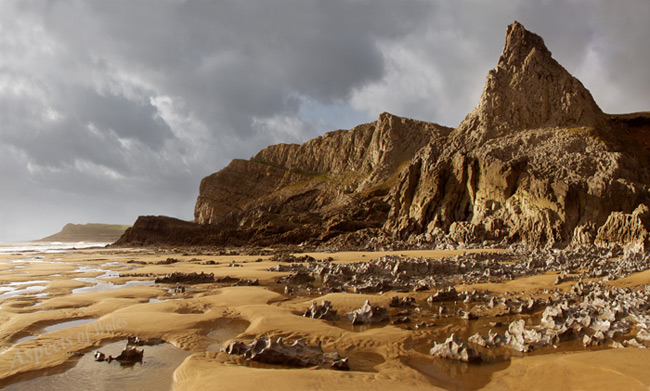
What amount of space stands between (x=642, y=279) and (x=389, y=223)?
33.7 meters

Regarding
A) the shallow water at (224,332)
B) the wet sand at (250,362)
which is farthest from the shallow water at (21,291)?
the shallow water at (224,332)

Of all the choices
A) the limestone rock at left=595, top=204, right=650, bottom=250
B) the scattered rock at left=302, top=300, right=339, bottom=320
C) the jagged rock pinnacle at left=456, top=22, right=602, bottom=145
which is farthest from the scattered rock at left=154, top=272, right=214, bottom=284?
the jagged rock pinnacle at left=456, top=22, right=602, bottom=145

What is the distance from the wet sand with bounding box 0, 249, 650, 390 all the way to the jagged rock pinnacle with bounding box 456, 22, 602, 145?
33.2 meters

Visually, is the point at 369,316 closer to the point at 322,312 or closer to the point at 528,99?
the point at 322,312

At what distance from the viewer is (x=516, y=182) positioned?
110ft

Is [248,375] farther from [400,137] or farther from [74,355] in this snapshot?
[400,137]

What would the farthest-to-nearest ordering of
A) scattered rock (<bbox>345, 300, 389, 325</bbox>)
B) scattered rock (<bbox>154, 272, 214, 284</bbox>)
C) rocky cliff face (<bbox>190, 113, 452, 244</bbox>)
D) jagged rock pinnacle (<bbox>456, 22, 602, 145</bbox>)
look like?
rocky cliff face (<bbox>190, 113, 452, 244</bbox>)
jagged rock pinnacle (<bbox>456, 22, 602, 145</bbox>)
scattered rock (<bbox>154, 272, 214, 284</bbox>)
scattered rock (<bbox>345, 300, 389, 325</bbox>)

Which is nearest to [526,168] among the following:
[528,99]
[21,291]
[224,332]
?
[528,99]

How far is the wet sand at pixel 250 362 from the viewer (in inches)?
203

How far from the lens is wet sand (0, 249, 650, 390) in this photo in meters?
5.14

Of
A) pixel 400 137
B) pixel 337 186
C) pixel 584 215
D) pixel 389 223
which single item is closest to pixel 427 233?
pixel 389 223

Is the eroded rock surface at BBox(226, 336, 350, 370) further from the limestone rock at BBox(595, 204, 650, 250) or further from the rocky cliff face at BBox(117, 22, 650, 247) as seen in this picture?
the limestone rock at BBox(595, 204, 650, 250)

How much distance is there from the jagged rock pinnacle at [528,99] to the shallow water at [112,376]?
4214cm

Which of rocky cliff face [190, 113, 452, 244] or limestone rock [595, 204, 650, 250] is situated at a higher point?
rocky cliff face [190, 113, 452, 244]
